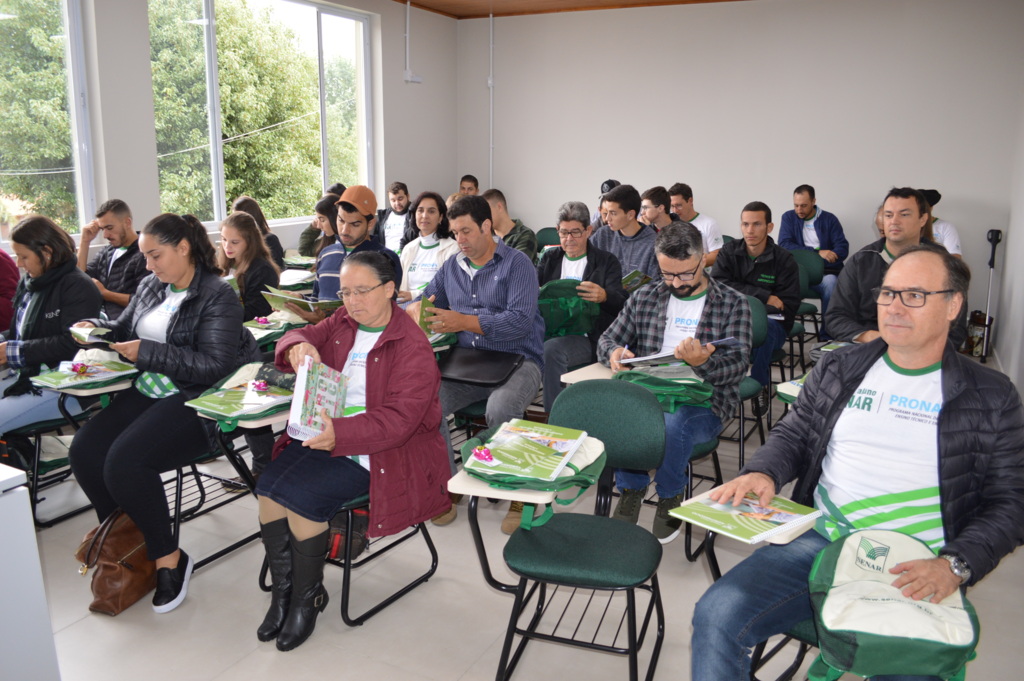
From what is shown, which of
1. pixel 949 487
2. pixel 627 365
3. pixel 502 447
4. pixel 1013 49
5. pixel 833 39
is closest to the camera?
pixel 949 487

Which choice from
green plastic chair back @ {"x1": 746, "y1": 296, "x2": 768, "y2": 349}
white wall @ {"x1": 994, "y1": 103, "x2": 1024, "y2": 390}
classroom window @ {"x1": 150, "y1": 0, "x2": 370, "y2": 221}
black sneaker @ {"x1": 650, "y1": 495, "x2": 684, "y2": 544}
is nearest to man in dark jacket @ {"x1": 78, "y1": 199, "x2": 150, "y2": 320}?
classroom window @ {"x1": 150, "y1": 0, "x2": 370, "y2": 221}

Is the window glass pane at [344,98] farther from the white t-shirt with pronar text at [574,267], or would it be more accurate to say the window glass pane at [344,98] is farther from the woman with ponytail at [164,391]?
the woman with ponytail at [164,391]

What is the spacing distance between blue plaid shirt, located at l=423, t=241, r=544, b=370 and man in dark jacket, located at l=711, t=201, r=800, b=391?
1732 mm

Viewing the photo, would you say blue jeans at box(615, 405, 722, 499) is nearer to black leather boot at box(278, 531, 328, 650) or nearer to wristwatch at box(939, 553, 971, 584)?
black leather boot at box(278, 531, 328, 650)

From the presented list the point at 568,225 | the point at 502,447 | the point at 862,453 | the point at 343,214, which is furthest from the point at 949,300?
the point at 343,214

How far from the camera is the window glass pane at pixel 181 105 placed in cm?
627

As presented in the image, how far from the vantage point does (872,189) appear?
25.3 ft

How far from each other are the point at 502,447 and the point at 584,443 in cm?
26

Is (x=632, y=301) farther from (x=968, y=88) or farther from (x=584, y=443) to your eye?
(x=968, y=88)

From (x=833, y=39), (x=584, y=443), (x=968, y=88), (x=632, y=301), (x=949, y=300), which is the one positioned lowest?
(x=584, y=443)

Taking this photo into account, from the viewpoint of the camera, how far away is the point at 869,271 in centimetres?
373

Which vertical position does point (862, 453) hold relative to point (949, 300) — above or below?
below

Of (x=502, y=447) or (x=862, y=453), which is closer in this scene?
(x=862, y=453)

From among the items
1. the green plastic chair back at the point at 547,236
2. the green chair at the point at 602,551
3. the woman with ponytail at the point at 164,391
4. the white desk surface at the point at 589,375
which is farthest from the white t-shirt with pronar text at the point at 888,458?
the green plastic chair back at the point at 547,236
